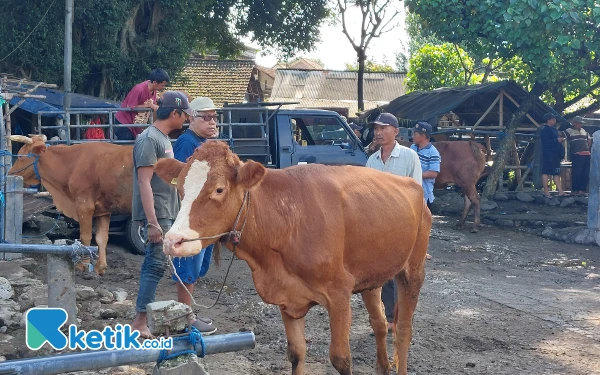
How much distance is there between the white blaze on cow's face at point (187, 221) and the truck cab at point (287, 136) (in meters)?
7.24

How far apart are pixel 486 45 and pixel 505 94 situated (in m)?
3.01

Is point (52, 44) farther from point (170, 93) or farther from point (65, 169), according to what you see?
point (170, 93)

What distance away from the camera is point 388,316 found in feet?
22.8

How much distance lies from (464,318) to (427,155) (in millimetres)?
1937

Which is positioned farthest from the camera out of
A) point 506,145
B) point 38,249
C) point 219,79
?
point 219,79

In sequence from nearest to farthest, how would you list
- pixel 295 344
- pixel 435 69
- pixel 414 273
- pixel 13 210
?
1. pixel 295 344
2. pixel 414 273
3. pixel 13 210
4. pixel 435 69

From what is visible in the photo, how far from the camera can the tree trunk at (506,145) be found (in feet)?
55.7

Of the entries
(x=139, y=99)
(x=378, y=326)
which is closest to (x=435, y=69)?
(x=139, y=99)

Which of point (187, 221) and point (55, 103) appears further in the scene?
point (55, 103)

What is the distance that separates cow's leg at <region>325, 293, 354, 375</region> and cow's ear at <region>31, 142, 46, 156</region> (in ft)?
21.0

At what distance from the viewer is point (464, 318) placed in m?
7.48

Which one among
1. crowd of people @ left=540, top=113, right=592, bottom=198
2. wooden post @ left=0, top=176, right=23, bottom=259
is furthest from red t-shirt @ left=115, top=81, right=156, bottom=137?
crowd of people @ left=540, top=113, right=592, bottom=198

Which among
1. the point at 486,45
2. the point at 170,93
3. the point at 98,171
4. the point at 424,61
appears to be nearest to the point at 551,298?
the point at 170,93

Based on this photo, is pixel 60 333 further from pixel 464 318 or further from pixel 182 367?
pixel 464 318
